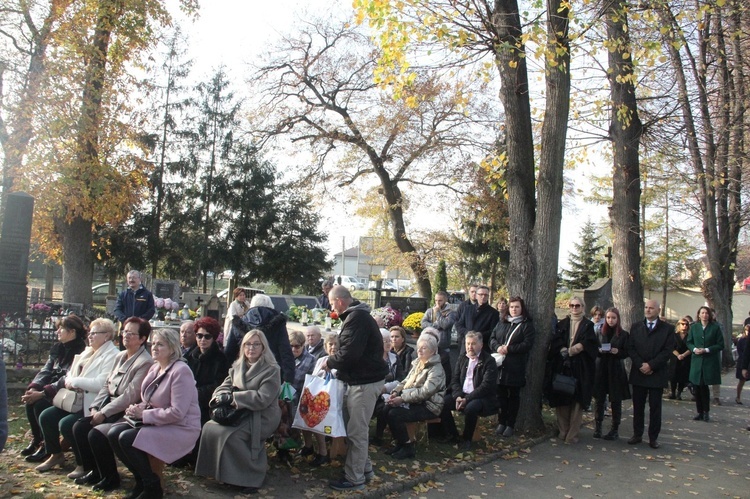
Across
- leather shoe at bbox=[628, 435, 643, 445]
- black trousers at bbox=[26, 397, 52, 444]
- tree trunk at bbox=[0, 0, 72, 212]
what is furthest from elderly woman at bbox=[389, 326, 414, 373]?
tree trunk at bbox=[0, 0, 72, 212]

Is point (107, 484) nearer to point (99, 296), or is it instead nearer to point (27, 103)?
point (27, 103)

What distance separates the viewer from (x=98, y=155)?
689 inches

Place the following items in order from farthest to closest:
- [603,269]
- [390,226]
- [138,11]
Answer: [603,269], [390,226], [138,11]

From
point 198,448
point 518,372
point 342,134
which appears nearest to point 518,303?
point 518,372

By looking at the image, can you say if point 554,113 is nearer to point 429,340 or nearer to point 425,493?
point 429,340

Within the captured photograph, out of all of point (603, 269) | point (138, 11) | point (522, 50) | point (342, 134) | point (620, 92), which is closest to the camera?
point (522, 50)

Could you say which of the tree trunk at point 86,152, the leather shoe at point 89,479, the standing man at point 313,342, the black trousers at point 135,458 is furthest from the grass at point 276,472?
the tree trunk at point 86,152

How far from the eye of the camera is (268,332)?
23.1 ft

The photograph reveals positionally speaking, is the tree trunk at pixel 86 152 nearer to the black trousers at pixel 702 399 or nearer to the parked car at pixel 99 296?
the parked car at pixel 99 296

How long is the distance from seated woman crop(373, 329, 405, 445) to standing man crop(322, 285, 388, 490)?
1.29 metres

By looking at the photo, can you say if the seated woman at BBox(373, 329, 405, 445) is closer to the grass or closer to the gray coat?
the grass

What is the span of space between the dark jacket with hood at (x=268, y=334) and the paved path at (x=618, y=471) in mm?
1916

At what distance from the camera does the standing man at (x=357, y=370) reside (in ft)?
20.4

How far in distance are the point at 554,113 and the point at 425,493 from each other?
5785 millimetres
